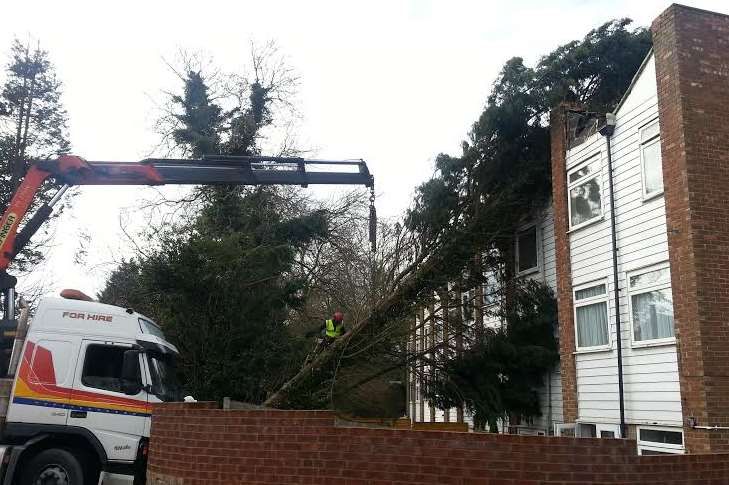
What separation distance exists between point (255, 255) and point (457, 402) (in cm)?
595

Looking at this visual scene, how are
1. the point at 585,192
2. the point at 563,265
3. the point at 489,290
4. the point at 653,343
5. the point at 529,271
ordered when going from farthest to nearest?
the point at 489,290, the point at 529,271, the point at 563,265, the point at 585,192, the point at 653,343

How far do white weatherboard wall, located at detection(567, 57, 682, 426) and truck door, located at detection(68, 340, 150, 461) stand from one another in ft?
26.3

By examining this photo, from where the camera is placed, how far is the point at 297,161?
13211 mm

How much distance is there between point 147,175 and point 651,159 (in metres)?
9.52

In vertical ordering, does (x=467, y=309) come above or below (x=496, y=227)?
below

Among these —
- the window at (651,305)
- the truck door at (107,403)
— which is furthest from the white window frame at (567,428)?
the truck door at (107,403)

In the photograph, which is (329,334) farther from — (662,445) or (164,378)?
(662,445)

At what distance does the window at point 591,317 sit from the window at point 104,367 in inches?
325

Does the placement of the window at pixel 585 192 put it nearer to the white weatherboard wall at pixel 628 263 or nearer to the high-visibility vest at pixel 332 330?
the white weatherboard wall at pixel 628 263

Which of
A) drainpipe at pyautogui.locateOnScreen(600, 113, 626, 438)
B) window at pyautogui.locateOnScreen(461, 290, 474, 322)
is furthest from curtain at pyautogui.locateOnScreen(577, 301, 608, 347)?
window at pyautogui.locateOnScreen(461, 290, 474, 322)

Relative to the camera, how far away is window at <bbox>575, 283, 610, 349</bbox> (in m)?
11.8

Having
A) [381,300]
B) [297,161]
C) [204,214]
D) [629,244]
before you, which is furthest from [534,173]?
[204,214]

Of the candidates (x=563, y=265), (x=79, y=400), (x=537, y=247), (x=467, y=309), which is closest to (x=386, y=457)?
(x=79, y=400)

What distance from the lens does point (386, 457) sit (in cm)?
565
